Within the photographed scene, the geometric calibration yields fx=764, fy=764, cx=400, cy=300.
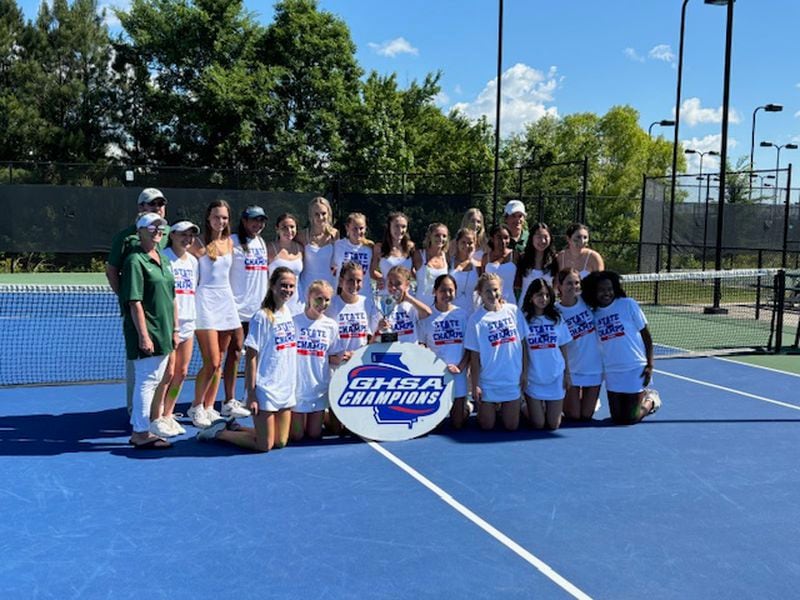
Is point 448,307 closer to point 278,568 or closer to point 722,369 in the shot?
point 278,568

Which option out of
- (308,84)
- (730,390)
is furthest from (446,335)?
(308,84)

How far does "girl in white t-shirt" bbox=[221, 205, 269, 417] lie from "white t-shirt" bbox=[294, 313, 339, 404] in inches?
28.2

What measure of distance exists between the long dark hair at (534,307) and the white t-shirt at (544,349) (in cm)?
4

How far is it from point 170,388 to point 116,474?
1.13 m

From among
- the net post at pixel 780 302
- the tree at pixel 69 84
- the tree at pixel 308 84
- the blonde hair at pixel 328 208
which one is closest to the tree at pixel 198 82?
the tree at pixel 308 84

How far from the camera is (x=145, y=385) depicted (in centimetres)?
553

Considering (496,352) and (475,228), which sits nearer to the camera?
(496,352)

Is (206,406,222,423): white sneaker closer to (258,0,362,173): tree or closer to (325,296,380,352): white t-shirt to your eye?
(325,296,380,352): white t-shirt

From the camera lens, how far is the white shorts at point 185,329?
5.99 meters

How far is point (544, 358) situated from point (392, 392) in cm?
137

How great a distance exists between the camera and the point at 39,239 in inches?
825

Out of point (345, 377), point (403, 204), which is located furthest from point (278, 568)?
point (403, 204)

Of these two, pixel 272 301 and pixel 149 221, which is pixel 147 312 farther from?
pixel 272 301

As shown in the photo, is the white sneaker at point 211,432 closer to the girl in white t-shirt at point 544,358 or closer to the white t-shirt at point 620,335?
the girl in white t-shirt at point 544,358
